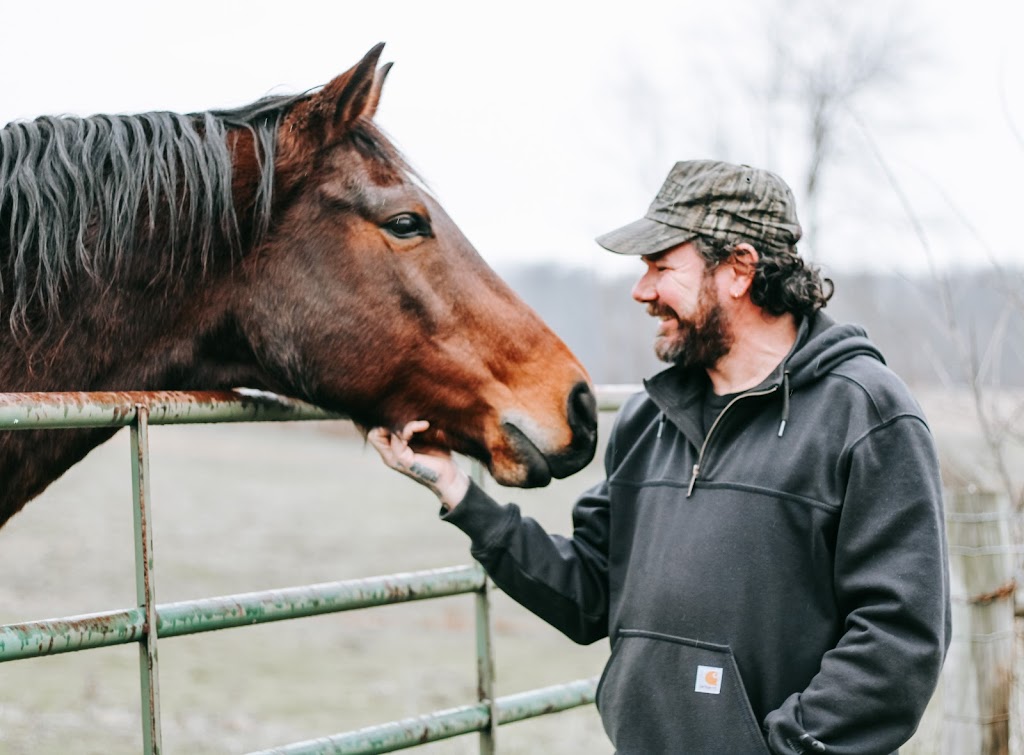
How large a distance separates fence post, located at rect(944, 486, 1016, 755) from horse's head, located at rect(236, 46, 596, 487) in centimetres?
138

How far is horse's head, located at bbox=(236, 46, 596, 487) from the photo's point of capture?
2.39 metres

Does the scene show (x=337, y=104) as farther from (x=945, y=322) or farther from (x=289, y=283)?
(x=945, y=322)

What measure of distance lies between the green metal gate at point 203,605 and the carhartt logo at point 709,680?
2.34 ft

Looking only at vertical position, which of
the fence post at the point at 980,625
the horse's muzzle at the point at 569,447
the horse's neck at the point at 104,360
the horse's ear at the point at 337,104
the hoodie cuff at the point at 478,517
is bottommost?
the fence post at the point at 980,625

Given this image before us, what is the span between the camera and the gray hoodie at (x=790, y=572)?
6.17 feet

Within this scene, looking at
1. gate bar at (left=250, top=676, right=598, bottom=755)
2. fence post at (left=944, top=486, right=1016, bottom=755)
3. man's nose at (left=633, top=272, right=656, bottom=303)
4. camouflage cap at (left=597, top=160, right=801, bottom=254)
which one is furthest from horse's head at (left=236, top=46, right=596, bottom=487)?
fence post at (left=944, top=486, right=1016, bottom=755)

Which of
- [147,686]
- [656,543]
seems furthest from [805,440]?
[147,686]

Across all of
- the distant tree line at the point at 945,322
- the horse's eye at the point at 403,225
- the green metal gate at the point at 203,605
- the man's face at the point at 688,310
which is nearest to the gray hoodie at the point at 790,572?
the man's face at the point at 688,310

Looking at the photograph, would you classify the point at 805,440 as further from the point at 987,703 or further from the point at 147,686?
the point at 987,703

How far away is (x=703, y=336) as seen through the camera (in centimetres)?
228

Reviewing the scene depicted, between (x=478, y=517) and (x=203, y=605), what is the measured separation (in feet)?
2.04

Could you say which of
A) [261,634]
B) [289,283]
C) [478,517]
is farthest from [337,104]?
[261,634]

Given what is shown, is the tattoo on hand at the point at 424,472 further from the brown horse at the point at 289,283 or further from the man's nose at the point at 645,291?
the man's nose at the point at 645,291

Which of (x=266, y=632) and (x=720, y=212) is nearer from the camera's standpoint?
(x=720, y=212)
